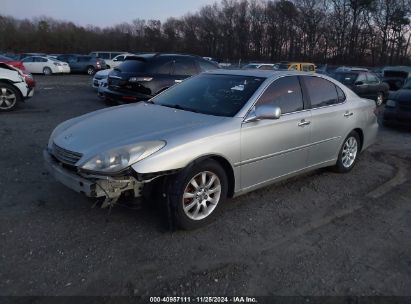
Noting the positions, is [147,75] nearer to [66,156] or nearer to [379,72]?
[66,156]

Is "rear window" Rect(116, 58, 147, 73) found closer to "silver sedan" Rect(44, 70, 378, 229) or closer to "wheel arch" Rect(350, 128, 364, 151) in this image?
"silver sedan" Rect(44, 70, 378, 229)

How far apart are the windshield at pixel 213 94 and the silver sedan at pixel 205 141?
1cm

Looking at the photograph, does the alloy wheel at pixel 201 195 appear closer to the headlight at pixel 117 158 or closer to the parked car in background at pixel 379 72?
the headlight at pixel 117 158

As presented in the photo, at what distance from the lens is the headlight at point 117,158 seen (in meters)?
3.39

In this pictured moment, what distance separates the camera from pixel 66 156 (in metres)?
3.74

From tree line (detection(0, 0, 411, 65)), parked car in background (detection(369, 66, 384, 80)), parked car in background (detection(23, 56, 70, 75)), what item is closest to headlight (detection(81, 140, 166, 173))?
parked car in background (detection(369, 66, 384, 80))

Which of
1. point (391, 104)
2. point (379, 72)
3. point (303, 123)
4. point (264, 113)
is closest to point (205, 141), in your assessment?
point (264, 113)

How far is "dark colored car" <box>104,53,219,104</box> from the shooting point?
31.2 feet

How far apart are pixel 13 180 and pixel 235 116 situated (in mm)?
2999

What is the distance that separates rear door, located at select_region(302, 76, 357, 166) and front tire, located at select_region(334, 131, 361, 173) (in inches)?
7.3

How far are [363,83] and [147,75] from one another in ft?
31.2

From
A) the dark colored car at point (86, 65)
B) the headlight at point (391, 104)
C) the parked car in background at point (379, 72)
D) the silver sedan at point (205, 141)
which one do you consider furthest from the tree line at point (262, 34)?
the silver sedan at point (205, 141)

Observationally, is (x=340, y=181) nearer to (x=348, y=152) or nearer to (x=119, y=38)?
(x=348, y=152)

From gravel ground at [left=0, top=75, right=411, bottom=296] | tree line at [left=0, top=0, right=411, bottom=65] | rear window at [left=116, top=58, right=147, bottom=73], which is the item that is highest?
tree line at [left=0, top=0, right=411, bottom=65]
